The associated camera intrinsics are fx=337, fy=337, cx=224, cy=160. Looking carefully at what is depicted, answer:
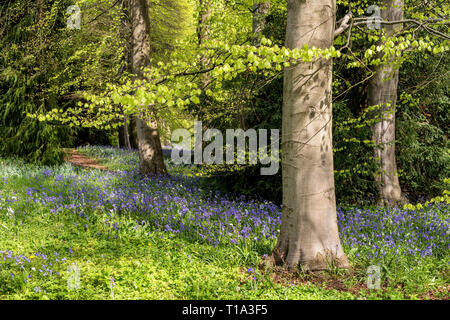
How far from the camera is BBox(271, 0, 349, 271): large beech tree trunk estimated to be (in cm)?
370

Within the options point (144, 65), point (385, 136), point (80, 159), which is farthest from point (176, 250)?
point (80, 159)

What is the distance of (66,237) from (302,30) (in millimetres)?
4208

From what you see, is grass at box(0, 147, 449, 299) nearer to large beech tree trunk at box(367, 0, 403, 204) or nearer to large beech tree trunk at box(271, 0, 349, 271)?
large beech tree trunk at box(271, 0, 349, 271)

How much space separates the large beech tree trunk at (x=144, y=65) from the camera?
9.12 meters

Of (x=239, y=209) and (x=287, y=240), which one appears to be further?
(x=239, y=209)

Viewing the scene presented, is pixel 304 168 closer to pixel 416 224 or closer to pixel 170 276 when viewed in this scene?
pixel 170 276

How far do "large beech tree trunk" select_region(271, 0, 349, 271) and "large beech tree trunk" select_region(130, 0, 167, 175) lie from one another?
19.1ft

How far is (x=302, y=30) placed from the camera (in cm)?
369

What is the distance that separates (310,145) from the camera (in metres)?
3.75

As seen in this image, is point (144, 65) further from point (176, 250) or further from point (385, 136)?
point (385, 136)

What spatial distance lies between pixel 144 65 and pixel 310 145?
6762 millimetres

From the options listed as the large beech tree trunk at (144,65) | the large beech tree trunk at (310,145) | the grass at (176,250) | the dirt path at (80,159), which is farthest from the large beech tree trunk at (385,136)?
the dirt path at (80,159)
